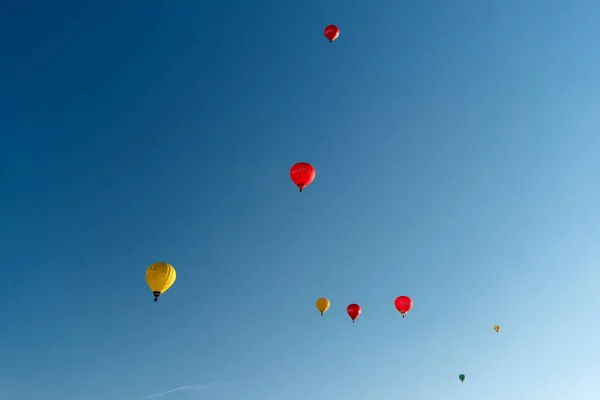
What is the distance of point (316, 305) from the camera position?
54750 mm

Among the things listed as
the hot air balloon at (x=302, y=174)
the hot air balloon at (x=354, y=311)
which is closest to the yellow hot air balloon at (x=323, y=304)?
the hot air balloon at (x=354, y=311)

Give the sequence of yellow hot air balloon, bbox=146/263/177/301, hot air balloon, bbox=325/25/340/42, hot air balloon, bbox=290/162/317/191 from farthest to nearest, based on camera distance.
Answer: hot air balloon, bbox=325/25/340/42 < hot air balloon, bbox=290/162/317/191 < yellow hot air balloon, bbox=146/263/177/301

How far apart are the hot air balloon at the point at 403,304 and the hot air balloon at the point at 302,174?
16304 mm

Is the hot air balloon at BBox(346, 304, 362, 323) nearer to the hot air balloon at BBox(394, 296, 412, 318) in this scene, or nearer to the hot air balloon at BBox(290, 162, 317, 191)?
the hot air balloon at BBox(394, 296, 412, 318)

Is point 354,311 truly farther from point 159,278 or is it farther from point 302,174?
point 159,278

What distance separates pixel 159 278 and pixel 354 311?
73.6ft

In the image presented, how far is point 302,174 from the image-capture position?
38062mm

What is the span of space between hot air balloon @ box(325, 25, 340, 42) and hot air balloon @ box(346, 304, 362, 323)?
2769 centimetres

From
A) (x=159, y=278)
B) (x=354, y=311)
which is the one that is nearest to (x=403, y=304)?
(x=354, y=311)

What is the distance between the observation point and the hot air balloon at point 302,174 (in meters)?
38.1

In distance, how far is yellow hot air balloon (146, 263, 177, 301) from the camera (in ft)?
Result: 123

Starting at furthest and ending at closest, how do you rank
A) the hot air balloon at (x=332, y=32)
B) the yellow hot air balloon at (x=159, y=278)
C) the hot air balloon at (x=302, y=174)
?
the hot air balloon at (x=332, y=32)
the hot air balloon at (x=302, y=174)
the yellow hot air balloon at (x=159, y=278)

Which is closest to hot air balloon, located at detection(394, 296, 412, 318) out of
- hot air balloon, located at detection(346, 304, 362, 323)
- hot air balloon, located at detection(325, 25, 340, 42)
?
hot air balloon, located at detection(346, 304, 362, 323)

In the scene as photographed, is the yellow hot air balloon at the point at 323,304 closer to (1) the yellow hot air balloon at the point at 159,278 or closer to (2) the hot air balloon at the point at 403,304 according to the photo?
(2) the hot air balloon at the point at 403,304
